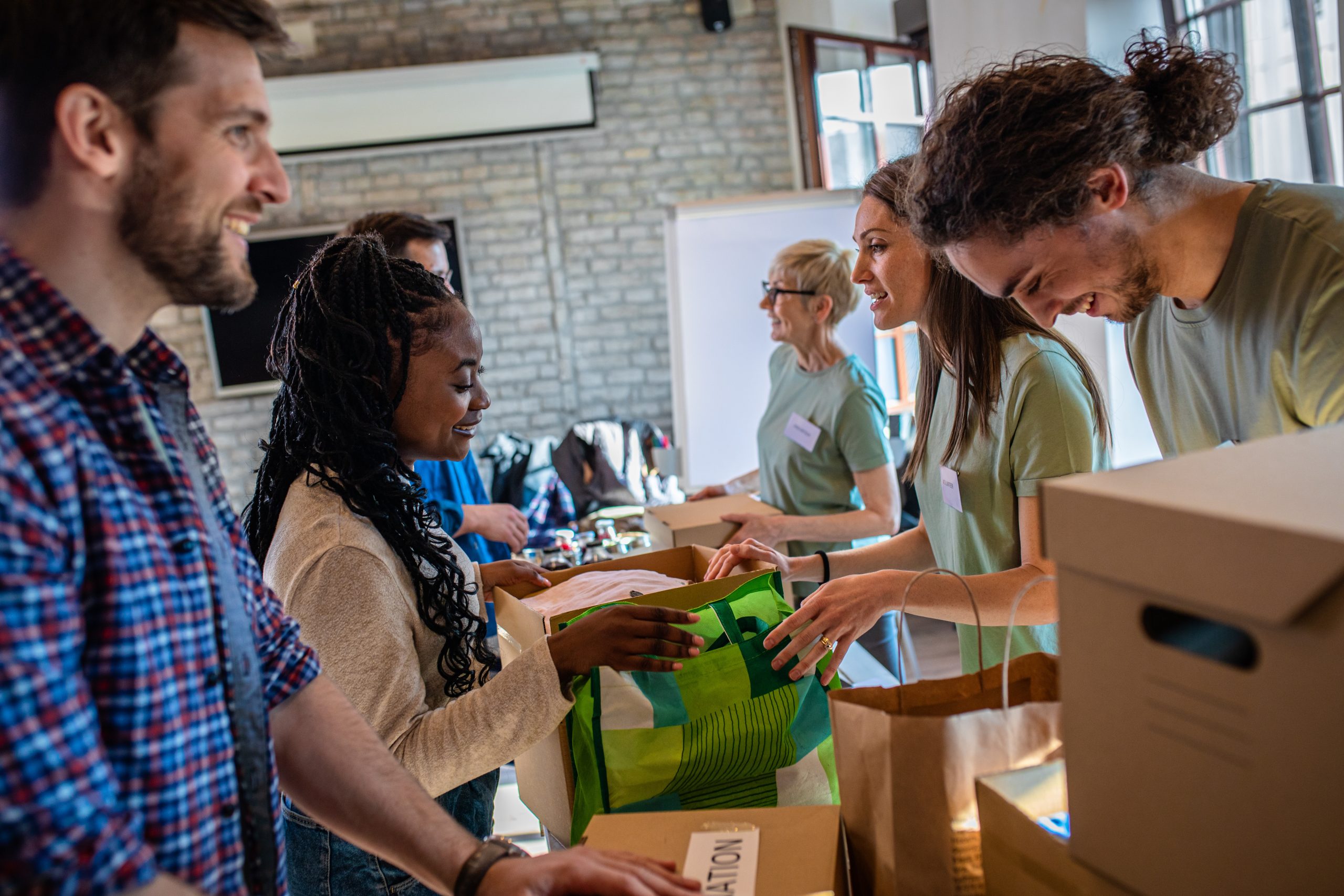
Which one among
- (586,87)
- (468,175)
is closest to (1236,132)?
(586,87)

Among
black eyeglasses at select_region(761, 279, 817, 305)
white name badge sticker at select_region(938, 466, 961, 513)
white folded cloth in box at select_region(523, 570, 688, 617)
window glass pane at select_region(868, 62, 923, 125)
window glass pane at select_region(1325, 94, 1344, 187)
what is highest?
window glass pane at select_region(868, 62, 923, 125)

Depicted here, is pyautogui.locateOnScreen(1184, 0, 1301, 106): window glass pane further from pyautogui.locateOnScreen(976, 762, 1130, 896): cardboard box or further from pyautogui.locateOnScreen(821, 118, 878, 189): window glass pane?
pyautogui.locateOnScreen(976, 762, 1130, 896): cardboard box

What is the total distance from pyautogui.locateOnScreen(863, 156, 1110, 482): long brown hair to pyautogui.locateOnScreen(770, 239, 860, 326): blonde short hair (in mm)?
1033

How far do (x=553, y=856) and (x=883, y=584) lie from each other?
587mm

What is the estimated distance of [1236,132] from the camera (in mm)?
2963

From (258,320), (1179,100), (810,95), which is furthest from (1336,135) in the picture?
(258,320)

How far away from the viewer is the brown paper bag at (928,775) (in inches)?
30.0

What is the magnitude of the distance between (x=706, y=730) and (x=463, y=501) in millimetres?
1386

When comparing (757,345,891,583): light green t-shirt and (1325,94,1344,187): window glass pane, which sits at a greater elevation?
(1325,94,1344,187): window glass pane

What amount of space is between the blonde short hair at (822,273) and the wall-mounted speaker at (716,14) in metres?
3.49

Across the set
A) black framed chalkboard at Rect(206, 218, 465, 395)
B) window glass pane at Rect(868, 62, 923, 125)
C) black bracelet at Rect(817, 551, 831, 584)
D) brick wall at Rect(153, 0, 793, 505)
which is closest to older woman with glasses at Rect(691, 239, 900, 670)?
black bracelet at Rect(817, 551, 831, 584)

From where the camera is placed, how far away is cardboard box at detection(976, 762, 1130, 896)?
693 mm

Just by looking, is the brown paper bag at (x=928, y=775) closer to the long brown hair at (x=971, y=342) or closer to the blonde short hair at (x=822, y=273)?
the long brown hair at (x=971, y=342)

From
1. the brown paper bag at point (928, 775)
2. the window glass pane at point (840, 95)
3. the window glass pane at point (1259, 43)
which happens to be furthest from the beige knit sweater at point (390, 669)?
the window glass pane at point (840, 95)
